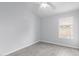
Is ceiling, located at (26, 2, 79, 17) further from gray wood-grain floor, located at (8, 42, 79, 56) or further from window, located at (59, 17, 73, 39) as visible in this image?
gray wood-grain floor, located at (8, 42, 79, 56)

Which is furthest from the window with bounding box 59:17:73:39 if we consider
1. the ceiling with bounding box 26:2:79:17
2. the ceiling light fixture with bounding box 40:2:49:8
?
the ceiling light fixture with bounding box 40:2:49:8

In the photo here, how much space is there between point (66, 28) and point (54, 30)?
0.22 m

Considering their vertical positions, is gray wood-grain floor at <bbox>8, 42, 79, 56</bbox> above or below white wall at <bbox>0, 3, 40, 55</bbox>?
below

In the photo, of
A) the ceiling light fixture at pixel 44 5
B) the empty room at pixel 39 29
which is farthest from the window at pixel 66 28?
the ceiling light fixture at pixel 44 5

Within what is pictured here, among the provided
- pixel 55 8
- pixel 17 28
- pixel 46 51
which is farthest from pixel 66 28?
pixel 17 28

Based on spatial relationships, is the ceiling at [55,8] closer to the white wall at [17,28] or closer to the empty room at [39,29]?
the empty room at [39,29]

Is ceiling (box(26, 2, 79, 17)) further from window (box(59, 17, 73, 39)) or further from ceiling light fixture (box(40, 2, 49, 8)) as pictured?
window (box(59, 17, 73, 39))

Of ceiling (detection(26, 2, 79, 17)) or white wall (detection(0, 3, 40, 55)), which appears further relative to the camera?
white wall (detection(0, 3, 40, 55))

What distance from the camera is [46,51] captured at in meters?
1.38

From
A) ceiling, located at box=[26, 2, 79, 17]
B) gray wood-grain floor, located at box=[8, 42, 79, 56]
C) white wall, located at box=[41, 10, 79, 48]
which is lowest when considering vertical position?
gray wood-grain floor, located at box=[8, 42, 79, 56]

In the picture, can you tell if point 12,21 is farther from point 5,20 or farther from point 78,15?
point 78,15

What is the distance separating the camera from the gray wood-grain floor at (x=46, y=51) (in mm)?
1304

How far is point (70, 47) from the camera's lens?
53.1 inches

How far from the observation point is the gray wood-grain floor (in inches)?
51.3
